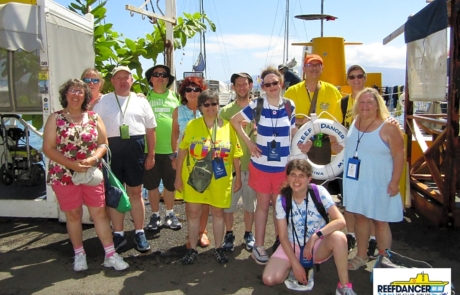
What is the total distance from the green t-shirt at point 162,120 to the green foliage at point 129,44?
229 centimetres

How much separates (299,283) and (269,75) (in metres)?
1.81

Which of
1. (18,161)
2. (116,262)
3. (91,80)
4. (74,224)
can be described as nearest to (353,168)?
(116,262)

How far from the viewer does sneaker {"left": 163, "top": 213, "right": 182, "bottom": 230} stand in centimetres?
476

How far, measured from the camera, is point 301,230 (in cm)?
330

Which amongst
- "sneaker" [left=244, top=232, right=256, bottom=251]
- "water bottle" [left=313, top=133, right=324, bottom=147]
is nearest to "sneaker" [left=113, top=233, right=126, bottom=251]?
"sneaker" [left=244, top=232, right=256, bottom=251]

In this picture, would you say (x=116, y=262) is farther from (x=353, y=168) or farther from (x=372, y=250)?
(x=372, y=250)

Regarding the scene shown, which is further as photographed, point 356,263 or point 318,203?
point 356,263

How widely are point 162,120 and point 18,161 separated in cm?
297

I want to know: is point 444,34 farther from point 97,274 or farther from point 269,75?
point 97,274

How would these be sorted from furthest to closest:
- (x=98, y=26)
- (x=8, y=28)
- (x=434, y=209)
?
(x=98, y=26)
(x=434, y=209)
(x=8, y=28)

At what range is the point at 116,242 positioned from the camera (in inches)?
Result: 164

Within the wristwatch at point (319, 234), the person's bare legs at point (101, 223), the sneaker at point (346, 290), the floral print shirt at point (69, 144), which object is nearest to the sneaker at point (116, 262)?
the person's bare legs at point (101, 223)

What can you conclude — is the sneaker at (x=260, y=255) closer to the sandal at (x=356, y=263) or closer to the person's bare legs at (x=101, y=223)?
the sandal at (x=356, y=263)

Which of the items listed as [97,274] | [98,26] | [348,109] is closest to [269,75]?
[348,109]
